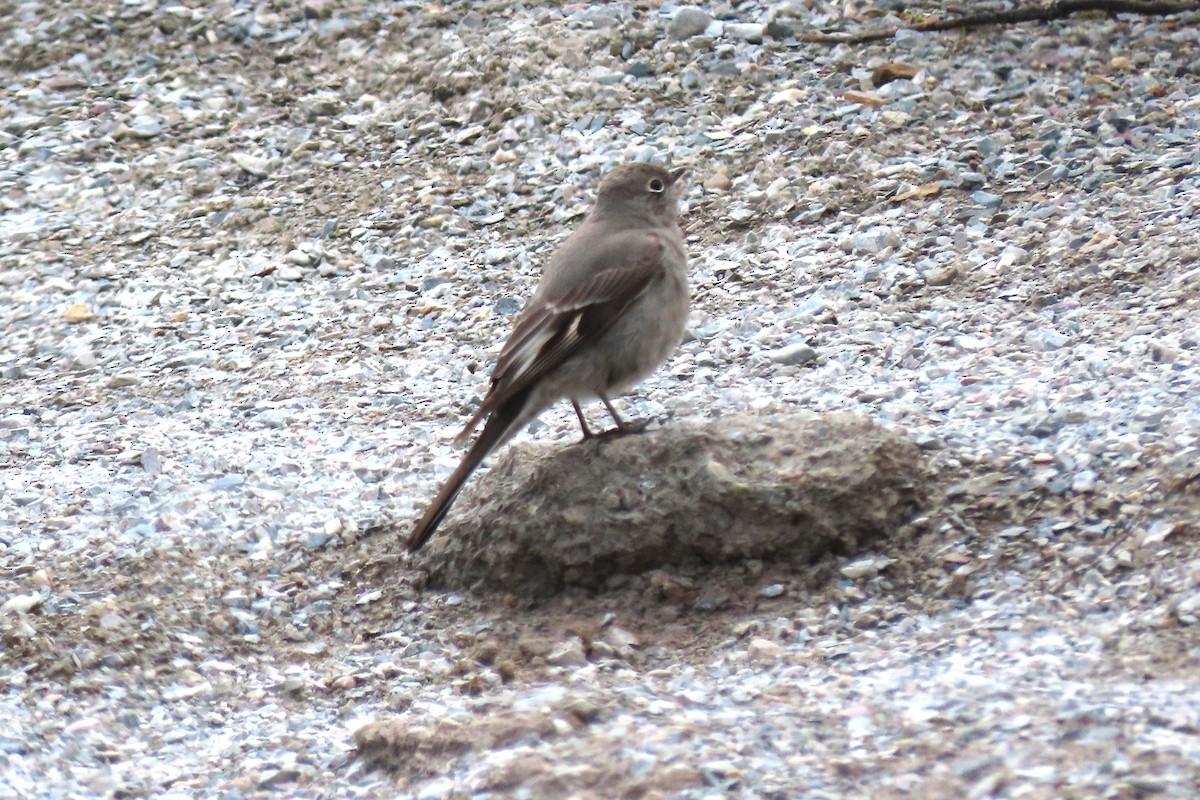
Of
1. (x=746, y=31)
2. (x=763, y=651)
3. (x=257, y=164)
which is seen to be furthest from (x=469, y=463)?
(x=746, y=31)

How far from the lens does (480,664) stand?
4.86 m

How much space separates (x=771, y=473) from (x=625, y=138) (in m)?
3.66

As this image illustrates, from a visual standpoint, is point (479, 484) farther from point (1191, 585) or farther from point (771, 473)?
point (1191, 585)

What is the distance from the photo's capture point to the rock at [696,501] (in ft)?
16.5

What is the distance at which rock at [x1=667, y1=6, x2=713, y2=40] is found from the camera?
8930 mm

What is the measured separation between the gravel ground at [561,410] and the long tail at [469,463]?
248 mm

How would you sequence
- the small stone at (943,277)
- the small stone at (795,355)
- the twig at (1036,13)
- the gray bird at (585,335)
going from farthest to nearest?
the twig at (1036,13)
the small stone at (943,277)
the small stone at (795,355)
the gray bird at (585,335)

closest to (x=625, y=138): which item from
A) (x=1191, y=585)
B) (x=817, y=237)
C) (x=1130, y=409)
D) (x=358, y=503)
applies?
(x=817, y=237)

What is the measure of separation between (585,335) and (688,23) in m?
4.01

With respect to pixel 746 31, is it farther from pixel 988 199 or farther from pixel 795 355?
pixel 795 355

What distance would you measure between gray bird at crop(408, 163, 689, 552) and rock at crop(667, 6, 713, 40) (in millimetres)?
3389

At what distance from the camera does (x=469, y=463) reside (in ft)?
17.3

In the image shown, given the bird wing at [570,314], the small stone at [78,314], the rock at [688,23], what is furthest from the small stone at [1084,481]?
the small stone at [78,314]

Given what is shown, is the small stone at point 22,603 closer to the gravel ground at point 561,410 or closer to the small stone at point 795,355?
the gravel ground at point 561,410
